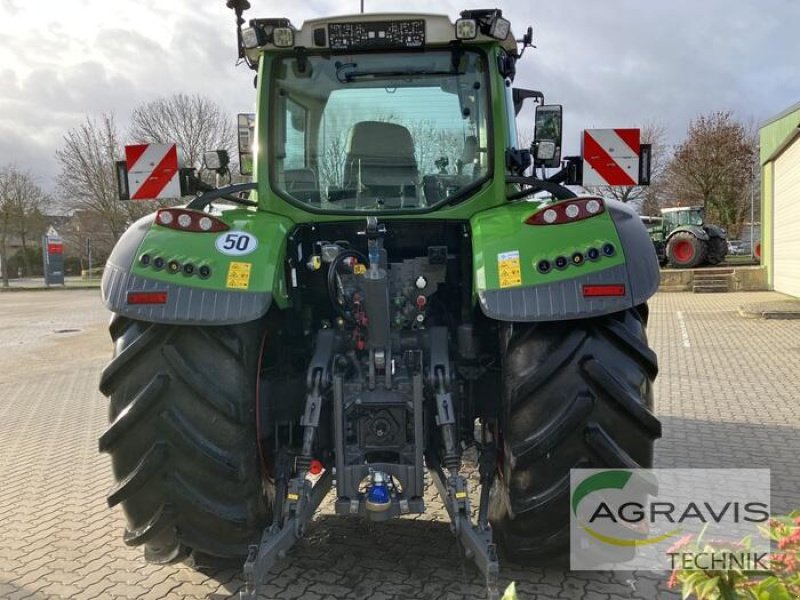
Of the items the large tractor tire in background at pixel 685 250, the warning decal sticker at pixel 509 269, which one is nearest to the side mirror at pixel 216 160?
the warning decal sticker at pixel 509 269

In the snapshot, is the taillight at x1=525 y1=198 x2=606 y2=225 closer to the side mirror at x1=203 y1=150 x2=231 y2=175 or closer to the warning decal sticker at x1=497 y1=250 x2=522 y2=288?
the warning decal sticker at x1=497 y1=250 x2=522 y2=288

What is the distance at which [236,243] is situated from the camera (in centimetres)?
302

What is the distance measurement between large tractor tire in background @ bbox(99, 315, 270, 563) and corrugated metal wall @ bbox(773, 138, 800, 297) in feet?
59.1

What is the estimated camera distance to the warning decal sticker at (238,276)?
114 inches

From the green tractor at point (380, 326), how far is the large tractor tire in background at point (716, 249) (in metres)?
24.5

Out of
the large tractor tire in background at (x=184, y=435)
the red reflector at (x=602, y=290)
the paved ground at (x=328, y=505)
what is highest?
the red reflector at (x=602, y=290)

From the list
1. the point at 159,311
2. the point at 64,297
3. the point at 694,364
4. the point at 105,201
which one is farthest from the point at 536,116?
the point at 105,201

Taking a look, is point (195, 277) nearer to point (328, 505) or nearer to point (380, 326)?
point (380, 326)

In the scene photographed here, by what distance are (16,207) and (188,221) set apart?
1642 inches

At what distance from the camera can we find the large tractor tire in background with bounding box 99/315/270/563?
2.85 metres

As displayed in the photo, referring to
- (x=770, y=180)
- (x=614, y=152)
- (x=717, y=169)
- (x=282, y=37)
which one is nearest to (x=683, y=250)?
(x=770, y=180)

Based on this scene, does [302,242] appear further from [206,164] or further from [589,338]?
[589,338]

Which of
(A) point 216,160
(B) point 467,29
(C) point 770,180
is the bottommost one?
(A) point 216,160

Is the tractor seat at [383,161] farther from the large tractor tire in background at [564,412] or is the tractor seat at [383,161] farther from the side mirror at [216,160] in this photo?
the large tractor tire in background at [564,412]
